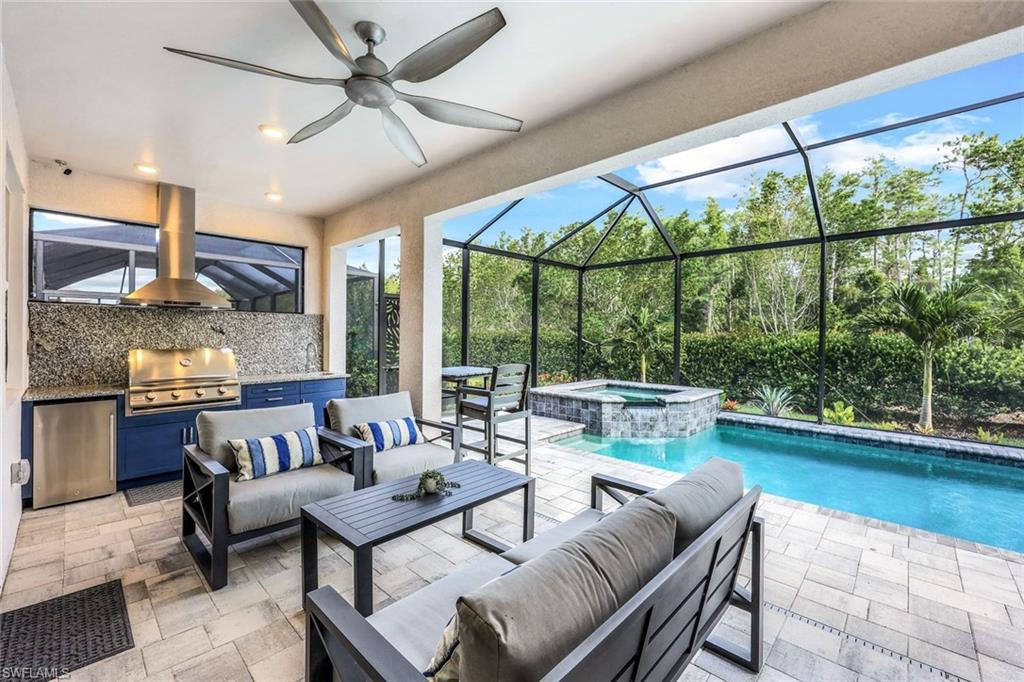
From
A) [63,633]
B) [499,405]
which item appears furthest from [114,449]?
[499,405]

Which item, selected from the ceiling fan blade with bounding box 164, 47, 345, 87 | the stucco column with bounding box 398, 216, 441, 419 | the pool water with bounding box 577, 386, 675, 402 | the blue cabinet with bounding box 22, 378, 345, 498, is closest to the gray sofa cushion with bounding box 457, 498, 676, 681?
the ceiling fan blade with bounding box 164, 47, 345, 87

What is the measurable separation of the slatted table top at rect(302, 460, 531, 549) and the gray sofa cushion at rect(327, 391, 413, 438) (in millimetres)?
910

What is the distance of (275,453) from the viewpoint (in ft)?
9.55

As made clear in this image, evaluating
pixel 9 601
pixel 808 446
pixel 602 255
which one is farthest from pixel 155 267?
pixel 808 446

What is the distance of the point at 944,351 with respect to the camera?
6.18 m

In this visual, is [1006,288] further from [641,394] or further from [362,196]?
[362,196]

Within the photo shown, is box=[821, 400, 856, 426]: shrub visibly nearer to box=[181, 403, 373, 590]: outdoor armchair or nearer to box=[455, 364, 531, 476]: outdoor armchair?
box=[455, 364, 531, 476]: outdoor armchair

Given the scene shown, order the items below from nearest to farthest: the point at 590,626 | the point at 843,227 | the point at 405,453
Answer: the point at 590,626 < the point at 405,453 < the point at 843,227

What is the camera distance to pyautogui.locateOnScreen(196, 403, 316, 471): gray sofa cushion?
9.32 feet

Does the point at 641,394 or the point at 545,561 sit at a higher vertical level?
the point at 545,561

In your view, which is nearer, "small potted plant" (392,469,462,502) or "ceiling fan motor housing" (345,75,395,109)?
"ceiling fan motor housing" (345,75,395,109)

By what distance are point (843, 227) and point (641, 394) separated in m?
4.20

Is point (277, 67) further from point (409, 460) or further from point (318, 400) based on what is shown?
point (318, 400)

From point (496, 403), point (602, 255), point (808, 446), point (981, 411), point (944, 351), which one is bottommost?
point (808, 446)
